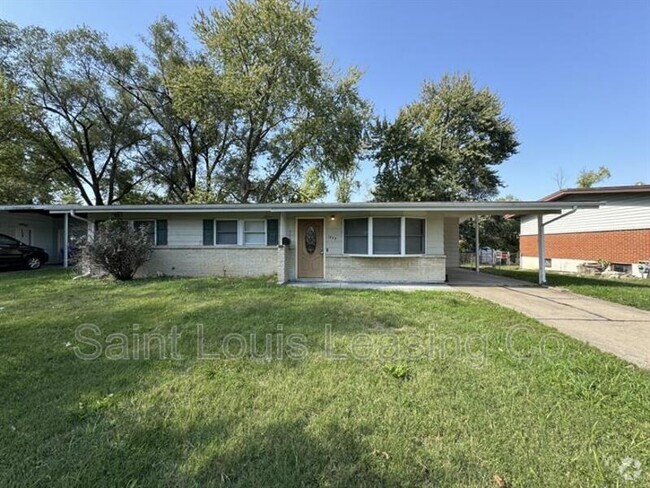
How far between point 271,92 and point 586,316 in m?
17.4

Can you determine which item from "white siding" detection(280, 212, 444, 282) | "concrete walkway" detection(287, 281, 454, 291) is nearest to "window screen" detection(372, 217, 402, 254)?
"white siding" detection(280, 212, 444, 282)

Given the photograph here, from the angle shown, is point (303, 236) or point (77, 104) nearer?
point (303, 236)

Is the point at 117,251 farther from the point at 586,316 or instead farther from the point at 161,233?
the point at 586,316

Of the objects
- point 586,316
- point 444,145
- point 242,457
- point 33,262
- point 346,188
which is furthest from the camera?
point 346,188

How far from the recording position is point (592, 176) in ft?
109

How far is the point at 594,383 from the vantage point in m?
3.00

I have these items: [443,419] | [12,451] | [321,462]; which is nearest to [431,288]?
[443,419]

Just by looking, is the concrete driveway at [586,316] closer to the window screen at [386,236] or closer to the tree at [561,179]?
the window screen at [386,236]

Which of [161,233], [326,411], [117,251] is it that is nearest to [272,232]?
[161,233]

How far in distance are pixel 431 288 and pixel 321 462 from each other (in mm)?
7431

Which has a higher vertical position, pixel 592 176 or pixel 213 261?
pixel 592 176

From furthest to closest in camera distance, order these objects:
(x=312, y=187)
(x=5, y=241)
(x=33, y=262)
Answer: (x=312, y=187) → (x=33, y=262) → (x=5, y=241)

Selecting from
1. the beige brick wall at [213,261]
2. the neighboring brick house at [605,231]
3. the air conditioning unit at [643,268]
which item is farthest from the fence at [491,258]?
the beige brick wall at [213,261]

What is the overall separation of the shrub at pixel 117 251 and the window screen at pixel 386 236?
725 centimetres
